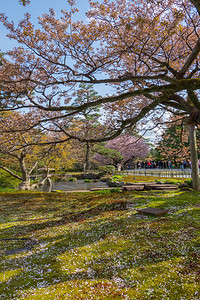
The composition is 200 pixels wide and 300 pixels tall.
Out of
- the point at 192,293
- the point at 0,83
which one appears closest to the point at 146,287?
the point at 192,293

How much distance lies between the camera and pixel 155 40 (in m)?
6.71

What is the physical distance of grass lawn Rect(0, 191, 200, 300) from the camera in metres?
2.87

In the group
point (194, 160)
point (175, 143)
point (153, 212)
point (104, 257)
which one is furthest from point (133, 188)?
point (104, 257)

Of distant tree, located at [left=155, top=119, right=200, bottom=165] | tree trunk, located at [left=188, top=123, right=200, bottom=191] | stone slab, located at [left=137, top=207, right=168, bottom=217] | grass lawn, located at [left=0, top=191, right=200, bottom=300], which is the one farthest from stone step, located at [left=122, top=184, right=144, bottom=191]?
stone slab, located at [left=137, top=207, right=168, bottom=217]

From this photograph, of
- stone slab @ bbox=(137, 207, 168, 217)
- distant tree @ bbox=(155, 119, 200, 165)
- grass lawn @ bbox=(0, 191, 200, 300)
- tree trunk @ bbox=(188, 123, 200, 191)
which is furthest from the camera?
distant tree @ bbox=(155, 119, 200, 165)

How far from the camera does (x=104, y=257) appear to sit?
394cm

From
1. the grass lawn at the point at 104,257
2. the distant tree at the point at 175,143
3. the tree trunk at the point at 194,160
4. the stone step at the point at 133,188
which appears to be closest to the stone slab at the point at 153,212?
the grass lawn at the point at 104,257

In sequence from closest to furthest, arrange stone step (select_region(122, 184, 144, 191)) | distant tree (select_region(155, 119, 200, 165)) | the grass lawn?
the grass lawn, stone step (select_region(122, 184, 144, 191)), distant tree (select_region(155, 119, 200, 165))

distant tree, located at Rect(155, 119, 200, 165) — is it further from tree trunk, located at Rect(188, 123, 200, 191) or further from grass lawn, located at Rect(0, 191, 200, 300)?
grass lawn, located at Rect(0, 191, 200, 300)

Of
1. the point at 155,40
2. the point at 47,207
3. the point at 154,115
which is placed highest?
the point at 155,40

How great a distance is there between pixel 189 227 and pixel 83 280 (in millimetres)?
3216

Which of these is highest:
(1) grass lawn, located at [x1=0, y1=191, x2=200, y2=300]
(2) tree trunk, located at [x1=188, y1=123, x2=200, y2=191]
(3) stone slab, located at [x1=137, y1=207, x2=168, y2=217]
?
(2) tree trunk, located at [x1=188, y1=123, x2=200, y2=191]

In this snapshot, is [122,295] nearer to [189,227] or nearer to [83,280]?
[83,280]

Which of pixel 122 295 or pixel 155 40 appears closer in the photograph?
pixel 122 295
